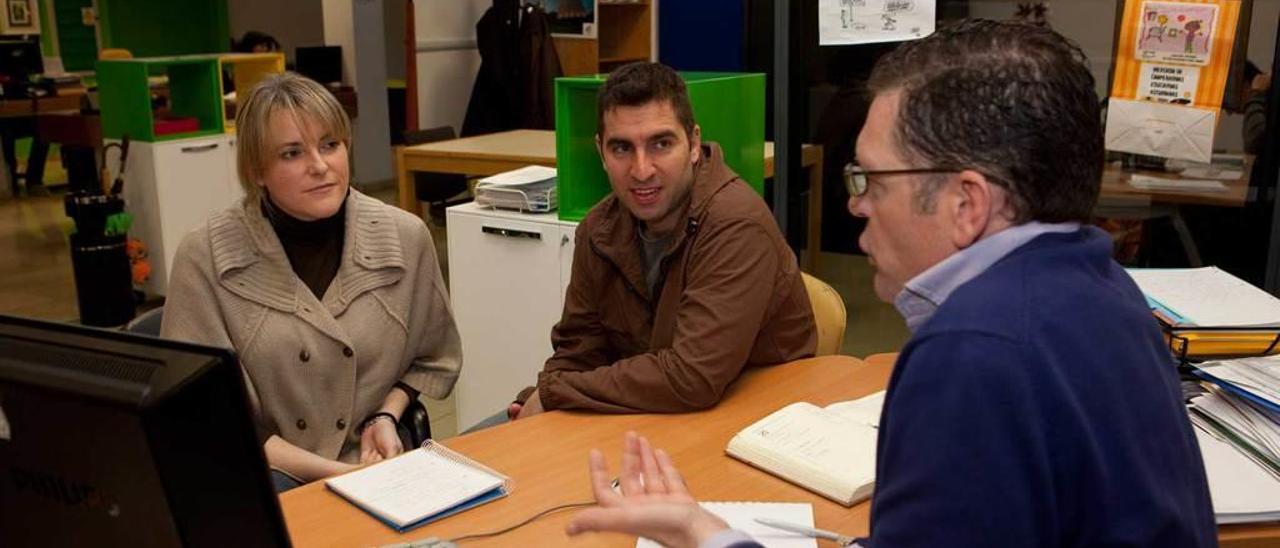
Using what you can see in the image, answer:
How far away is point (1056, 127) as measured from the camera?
1136 millimetres

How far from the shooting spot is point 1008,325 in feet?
3.48

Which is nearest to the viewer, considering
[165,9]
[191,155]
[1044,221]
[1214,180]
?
[1044,221]

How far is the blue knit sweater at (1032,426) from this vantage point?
1038 mm

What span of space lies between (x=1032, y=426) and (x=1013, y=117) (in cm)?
31

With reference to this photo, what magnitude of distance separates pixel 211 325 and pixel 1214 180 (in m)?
3.29

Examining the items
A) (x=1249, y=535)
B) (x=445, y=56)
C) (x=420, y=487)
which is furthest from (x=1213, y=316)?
(x=445, y=56)

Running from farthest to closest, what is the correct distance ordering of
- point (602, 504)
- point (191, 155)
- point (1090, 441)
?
point (191, 155) → point (602, 504) → point (1090, 441)

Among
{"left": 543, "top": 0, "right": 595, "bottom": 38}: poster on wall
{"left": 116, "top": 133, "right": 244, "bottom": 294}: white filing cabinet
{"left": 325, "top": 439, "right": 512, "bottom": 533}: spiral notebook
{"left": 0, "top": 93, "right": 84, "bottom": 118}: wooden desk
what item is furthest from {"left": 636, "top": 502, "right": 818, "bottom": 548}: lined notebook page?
{"left": 0, "top": 93, "right": 84, "bottom": 118}: wooden desk

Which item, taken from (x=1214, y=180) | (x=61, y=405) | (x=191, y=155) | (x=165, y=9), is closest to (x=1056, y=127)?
(x=61, y=405)

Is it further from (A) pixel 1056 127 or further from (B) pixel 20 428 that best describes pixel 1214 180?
(B) pixel 20 428

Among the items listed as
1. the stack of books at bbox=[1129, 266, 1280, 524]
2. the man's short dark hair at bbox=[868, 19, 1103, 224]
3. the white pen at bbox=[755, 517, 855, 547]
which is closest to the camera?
the man's short dark hair at bbox=[868, 19, 1103, 224]

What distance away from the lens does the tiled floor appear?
5051 mm

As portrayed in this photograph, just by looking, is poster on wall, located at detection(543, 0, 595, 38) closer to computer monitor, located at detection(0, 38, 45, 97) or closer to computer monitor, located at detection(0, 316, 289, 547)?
computer monitor, located at detection(0, 38, 45, 97)

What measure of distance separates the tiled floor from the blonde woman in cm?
163
